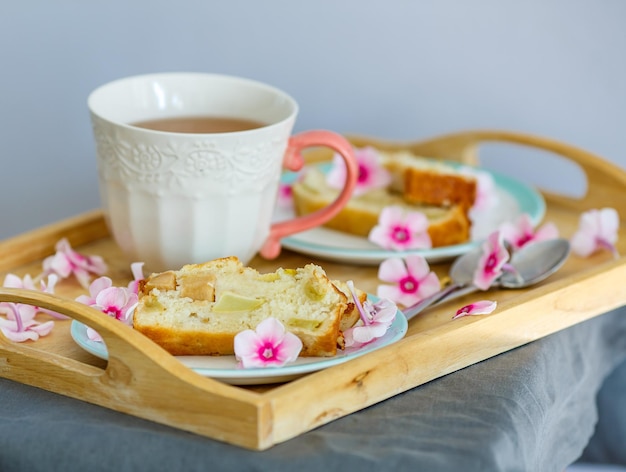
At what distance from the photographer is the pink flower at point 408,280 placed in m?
0.99

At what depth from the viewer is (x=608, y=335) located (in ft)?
4.02

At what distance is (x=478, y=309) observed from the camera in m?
0.89

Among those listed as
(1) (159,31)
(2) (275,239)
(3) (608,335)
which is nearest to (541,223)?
(3) (608,335)

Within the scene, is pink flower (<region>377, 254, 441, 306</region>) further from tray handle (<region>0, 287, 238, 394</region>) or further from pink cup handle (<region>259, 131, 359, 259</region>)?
tray handle (<region>0, 287, 238, 394</region>)

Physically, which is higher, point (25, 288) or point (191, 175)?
point (191, 175)

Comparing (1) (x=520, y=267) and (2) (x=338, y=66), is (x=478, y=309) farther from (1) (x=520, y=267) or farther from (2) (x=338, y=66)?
(2) (x=338, y=66)

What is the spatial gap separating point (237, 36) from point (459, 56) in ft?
1.24

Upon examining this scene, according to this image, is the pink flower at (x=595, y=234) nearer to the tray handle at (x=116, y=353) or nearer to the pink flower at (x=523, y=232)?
the pink flower at (x=523, y=232)

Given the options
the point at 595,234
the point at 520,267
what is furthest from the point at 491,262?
the point at 595,234

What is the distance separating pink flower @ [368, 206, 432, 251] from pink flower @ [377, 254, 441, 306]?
0.27ft

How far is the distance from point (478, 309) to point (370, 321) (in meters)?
0.11

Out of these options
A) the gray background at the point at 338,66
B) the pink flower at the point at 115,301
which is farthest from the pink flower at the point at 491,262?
the gray background at the point at 338,66

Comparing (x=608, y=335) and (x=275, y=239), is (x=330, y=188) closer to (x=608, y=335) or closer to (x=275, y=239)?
(x=275, y=239)

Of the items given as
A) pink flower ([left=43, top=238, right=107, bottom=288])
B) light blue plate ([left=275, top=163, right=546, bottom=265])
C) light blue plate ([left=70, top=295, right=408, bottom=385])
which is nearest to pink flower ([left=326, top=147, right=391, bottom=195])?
light blue plate ([left=275, top=163, right=546, bottom=265])
